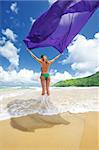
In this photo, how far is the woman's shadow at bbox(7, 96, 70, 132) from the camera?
3457mm

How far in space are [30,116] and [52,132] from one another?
45cm

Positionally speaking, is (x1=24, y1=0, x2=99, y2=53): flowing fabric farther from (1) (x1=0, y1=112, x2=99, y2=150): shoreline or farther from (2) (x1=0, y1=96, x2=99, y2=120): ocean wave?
(1) (x1=0, y1=112, x2=99, y2=150): shoreline

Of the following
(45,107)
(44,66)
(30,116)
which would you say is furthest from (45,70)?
(30,116)

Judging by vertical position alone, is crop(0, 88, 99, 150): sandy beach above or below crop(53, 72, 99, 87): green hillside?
below

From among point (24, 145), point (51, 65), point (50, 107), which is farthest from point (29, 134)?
point (51, 65)

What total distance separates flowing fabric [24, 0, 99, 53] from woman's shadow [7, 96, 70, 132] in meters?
0.80

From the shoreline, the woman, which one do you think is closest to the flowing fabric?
the woman

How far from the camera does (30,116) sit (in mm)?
3682

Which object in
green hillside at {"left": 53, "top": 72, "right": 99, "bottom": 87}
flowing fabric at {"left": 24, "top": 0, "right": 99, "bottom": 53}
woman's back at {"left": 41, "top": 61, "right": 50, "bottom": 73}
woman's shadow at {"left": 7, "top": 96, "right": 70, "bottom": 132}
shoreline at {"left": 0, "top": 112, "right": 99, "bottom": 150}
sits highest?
flowing fabric at {"left": 24, "top": 0, "right": 99, "bottom": 53}

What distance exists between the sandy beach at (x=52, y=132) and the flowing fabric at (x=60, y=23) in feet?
2.83

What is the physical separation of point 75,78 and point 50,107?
0.71m

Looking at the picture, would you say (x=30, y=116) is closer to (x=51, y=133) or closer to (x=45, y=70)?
(x=51, y=133)

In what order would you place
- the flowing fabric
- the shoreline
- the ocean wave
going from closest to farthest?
the flowing fabric → the shoreline → the ocean wave

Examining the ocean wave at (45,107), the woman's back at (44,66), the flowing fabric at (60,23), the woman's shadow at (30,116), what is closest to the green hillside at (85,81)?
the ocean wave at (45,107)
